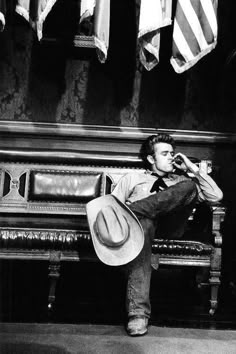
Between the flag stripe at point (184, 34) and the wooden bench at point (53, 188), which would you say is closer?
the wooden bench at point (53, 188)

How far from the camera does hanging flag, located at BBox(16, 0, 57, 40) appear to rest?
341 cm

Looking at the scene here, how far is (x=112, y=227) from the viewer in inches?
95.7

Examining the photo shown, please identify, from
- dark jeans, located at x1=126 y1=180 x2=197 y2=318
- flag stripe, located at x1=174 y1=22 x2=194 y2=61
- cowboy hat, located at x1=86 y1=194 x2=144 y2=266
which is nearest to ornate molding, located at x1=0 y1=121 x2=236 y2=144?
flag stripe, located at x1=174 y1=22 x2=194 y2=61

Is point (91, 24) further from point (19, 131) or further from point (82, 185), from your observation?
point (82, 185)

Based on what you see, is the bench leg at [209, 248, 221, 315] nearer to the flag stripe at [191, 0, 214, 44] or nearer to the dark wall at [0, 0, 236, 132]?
the dark wall at [0, 0, 236, 132]

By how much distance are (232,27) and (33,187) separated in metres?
→ 2.24

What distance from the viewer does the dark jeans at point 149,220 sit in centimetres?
241

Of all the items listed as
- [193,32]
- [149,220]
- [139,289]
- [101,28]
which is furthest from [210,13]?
[139,289]

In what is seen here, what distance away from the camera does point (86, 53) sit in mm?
4000

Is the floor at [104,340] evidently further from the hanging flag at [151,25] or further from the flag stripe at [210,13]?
the flag stripe at [210,13]

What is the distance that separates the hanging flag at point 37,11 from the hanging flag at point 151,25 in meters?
0.68

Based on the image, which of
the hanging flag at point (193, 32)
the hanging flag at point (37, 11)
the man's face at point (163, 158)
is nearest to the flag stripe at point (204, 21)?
the hanging flag at point (193, 32)

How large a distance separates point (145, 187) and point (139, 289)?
94 centimetres

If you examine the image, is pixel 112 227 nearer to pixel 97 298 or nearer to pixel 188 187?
pixel 188 187
